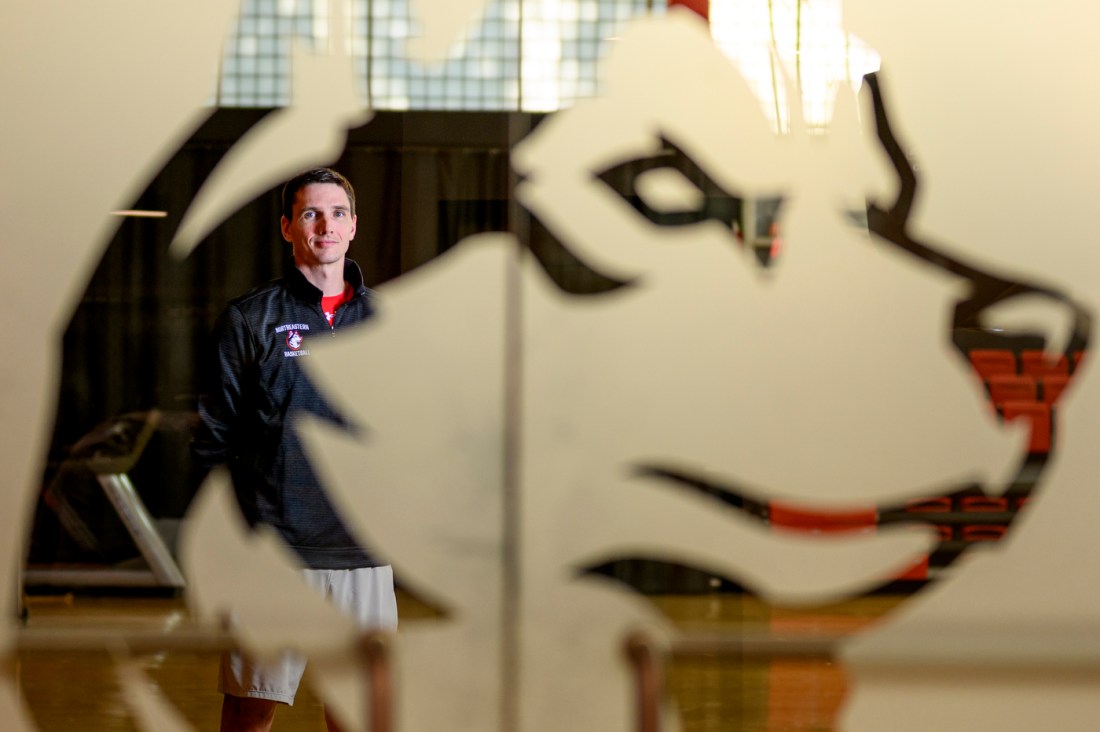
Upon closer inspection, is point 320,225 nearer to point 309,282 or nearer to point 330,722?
point 309,282

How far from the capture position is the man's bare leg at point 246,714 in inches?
74.4

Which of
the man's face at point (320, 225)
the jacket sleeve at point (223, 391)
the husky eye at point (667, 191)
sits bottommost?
the jacket sleeve at point (223, 391)

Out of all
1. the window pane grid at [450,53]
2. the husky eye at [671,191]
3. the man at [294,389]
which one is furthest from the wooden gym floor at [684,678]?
the window pane grid at [450,53]

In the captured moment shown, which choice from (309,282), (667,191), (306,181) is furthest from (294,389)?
(667,191)

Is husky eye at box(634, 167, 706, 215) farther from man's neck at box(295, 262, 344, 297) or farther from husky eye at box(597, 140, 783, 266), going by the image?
man's neck at box(295, 262, 344, 297)

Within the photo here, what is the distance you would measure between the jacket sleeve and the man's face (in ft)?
0.49

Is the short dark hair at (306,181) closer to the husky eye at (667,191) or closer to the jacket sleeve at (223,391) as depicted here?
the jacket sleeve at (223,391)

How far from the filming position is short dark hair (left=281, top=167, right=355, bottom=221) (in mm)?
1837

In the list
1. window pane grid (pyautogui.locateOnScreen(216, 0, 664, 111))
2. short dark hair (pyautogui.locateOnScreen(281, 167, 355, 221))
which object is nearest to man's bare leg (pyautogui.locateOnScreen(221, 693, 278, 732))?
short dark hair (pyautogui.locateOnScreen(281, 167, 355, 221))

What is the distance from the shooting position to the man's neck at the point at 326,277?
1.84 m

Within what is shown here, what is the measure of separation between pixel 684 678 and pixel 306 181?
→ 1056 millimetres

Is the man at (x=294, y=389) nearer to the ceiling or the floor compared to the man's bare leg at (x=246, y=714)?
nearer to the ceiling

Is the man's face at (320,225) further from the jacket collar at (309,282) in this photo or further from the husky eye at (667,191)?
the husky eye at (667,191)

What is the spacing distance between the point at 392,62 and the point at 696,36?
511mm
